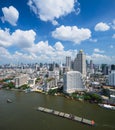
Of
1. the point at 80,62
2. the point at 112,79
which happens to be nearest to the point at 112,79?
the point at 112,79

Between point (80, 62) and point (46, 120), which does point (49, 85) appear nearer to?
point (46, 120)

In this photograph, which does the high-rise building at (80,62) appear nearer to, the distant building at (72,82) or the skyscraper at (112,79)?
the skyscraper at (112,79)

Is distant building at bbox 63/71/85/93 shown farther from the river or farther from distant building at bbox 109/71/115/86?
the river

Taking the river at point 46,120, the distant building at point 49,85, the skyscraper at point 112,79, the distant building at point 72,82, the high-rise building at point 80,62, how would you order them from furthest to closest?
the high-rise building at point 80,62, the skyscraper at point 112,79, the distant building at point 49,85, the distant building at point 72,82, the river at point 46,120

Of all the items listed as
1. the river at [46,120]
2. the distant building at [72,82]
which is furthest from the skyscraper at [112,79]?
the river at [46,120]

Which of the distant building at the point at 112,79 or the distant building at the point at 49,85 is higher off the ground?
the distant building at the point at 112,79

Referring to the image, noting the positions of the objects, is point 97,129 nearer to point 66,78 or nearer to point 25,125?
point 25,125

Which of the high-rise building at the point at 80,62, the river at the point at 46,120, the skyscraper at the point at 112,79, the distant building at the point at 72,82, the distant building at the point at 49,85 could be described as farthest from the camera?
the high-rise building at the point at 80,62

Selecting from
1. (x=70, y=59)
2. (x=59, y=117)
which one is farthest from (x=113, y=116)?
(x=70, y=59)
